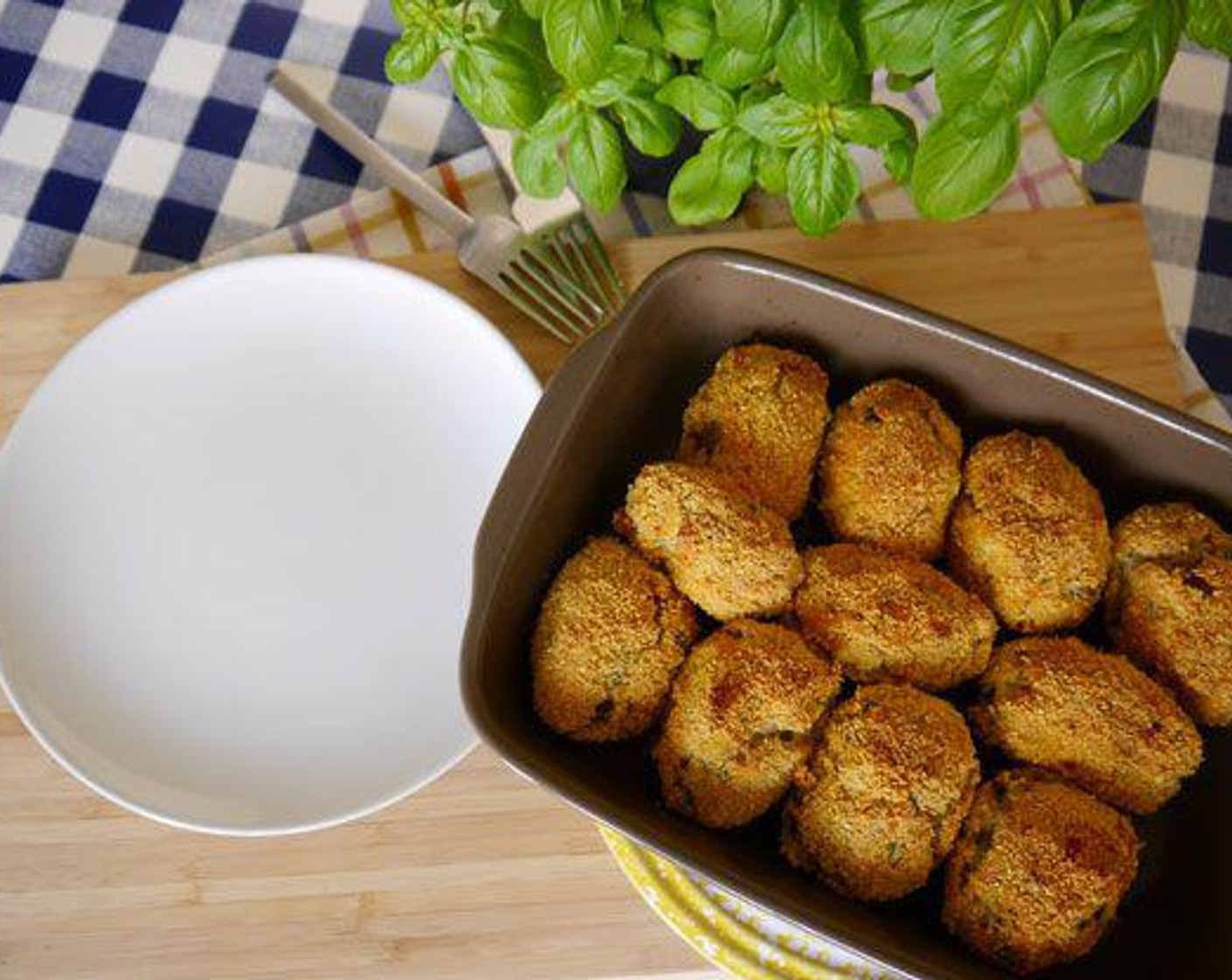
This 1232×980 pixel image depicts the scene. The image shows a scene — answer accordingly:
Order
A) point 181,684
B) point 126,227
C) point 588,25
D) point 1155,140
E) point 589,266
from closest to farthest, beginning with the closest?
point 588,25
point 181,684
point 589,266
point 126,227
point 1155,140

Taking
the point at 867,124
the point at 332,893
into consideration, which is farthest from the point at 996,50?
the point at 332,893

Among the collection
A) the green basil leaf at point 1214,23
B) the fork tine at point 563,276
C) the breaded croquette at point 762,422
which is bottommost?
the fork tine at point 563,276

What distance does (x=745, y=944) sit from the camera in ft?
2.95

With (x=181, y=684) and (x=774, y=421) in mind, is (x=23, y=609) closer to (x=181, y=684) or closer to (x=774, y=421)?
(x=181, y=684)

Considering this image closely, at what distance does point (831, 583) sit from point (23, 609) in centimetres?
58

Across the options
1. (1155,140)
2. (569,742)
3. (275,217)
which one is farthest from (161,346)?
(1155,140)

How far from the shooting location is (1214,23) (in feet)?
2.04

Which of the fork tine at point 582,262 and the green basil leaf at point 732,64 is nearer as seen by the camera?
the green basil leaf at point 732,64

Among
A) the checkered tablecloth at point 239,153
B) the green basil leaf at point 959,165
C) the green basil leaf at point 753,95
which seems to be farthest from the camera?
the checkered tablecloth at point 239,153

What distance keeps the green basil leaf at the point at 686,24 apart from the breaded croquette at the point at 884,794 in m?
0.41

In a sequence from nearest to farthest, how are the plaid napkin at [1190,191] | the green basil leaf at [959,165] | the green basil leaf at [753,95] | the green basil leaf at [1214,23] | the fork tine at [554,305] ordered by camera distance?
the green basil leaf at [1214,23], the green basil leaf at [959,165], the green basil leaf at [753,95], the fork tine at [554,305], the plaid napkin at [1190,191]

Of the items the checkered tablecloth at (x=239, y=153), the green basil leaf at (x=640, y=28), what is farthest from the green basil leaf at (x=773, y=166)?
the checkered tablecloth at (x=239, y=153)

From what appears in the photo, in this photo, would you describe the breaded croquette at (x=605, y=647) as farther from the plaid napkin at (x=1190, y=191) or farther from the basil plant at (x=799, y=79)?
the plaid napkin at (x=1190, y=191)

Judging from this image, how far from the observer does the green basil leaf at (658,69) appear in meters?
0.84
